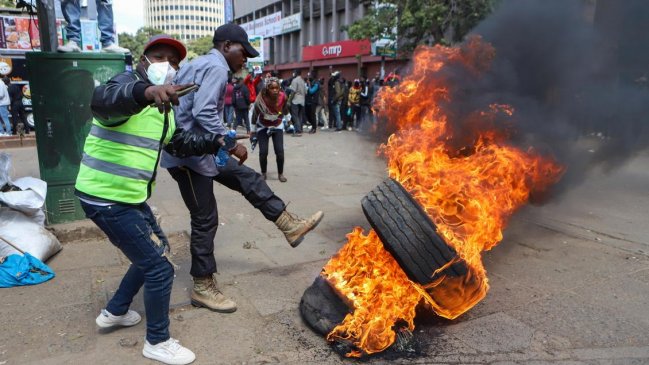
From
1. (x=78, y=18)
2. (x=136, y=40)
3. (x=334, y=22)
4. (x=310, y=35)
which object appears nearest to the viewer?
(x=78, y=18)

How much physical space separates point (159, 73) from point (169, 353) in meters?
1.67

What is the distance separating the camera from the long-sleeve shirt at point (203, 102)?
3377mm

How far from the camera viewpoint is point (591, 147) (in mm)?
5855

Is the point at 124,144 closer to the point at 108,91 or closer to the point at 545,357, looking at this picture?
the point at 108,91

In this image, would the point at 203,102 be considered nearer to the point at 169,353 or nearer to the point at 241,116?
the point at 169,353

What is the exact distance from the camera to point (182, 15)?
15125 centimetres

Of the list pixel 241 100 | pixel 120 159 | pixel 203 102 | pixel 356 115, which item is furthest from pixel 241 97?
pixel 120 159

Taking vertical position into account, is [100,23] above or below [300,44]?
below

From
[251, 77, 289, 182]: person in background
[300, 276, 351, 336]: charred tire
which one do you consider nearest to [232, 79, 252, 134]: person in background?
[251, 77, 289, 182]: person in background

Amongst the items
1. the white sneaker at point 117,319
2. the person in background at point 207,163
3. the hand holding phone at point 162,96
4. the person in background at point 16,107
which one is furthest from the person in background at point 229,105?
the hand holding phone at point 162,96

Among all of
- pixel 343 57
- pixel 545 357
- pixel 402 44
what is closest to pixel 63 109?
pixel 545 357

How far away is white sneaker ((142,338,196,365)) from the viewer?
2943 millimetres

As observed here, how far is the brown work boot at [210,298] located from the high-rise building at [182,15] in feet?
513

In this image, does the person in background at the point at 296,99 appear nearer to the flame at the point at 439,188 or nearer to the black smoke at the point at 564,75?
the black smoke at the point at 564,75
